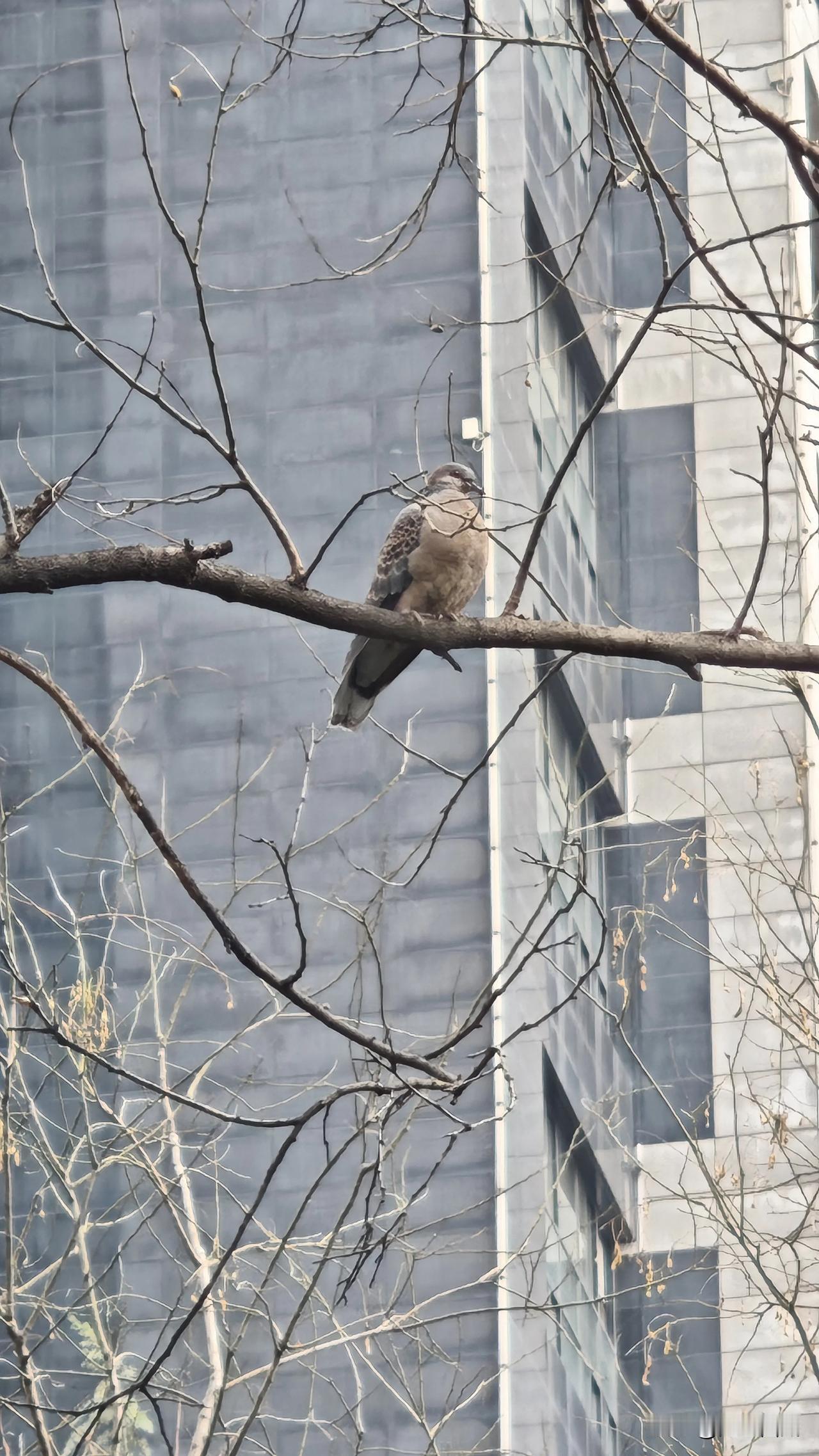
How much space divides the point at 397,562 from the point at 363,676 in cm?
91

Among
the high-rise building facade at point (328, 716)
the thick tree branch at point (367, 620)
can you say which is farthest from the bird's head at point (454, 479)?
the high-rise building facade at point (328, 716)

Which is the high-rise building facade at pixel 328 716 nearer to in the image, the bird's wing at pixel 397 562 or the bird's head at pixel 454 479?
the bird's wing at pixel 397 562

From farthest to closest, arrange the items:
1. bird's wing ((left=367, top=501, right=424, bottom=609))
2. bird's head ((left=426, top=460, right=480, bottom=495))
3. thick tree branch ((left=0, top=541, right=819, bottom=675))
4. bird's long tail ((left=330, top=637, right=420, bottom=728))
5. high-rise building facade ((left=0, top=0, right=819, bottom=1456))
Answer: high-rise building facade ((left=0, top=0, right=819, bottom=1456)) → bird's wing ((left=367, top=501, right=424, bottom=609)) → bird's head ((left=426, top=460, right=480, bottom=495)) → bird's long tail ((left=330, top=637, right=420, bottom=728)) → thick tree branch ((left=0, top=541, right=819, bottom=675))

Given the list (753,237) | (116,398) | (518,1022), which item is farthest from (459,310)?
(753,237)

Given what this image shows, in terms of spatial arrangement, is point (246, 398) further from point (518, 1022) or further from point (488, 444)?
point (518, 1022)

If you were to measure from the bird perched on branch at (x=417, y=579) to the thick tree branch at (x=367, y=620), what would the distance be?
292 centimetres

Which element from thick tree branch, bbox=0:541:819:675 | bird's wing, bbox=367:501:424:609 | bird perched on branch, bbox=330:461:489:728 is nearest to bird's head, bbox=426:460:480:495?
bird perched on branch, bbox=330:461:489:728

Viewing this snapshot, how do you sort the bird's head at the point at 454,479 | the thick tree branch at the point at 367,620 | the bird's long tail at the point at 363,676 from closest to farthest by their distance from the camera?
1. the thick tree branch at the point at 367,620
2. the bird's long tail at the point at 363,676
3. the bird's head at the point at 454,479

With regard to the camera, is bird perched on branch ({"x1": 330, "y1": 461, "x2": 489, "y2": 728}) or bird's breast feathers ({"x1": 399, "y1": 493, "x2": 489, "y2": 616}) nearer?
bird perched on branch ({"x1": 330, "y1": 461, "x2": 489, "y2": 728})

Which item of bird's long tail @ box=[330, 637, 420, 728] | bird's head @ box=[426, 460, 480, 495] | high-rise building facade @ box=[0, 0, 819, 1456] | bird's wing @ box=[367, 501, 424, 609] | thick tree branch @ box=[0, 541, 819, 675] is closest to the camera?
thick tree branch @ box=[0, 541, 819, 675]

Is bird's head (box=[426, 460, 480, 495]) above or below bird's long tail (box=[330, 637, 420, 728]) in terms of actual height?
above

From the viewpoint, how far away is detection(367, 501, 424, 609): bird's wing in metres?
10.1

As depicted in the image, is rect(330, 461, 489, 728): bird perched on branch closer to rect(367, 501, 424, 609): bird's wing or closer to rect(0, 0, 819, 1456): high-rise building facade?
rect(367, 501, 424, 609): bird's wing

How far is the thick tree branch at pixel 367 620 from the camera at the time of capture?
18.6 ft
